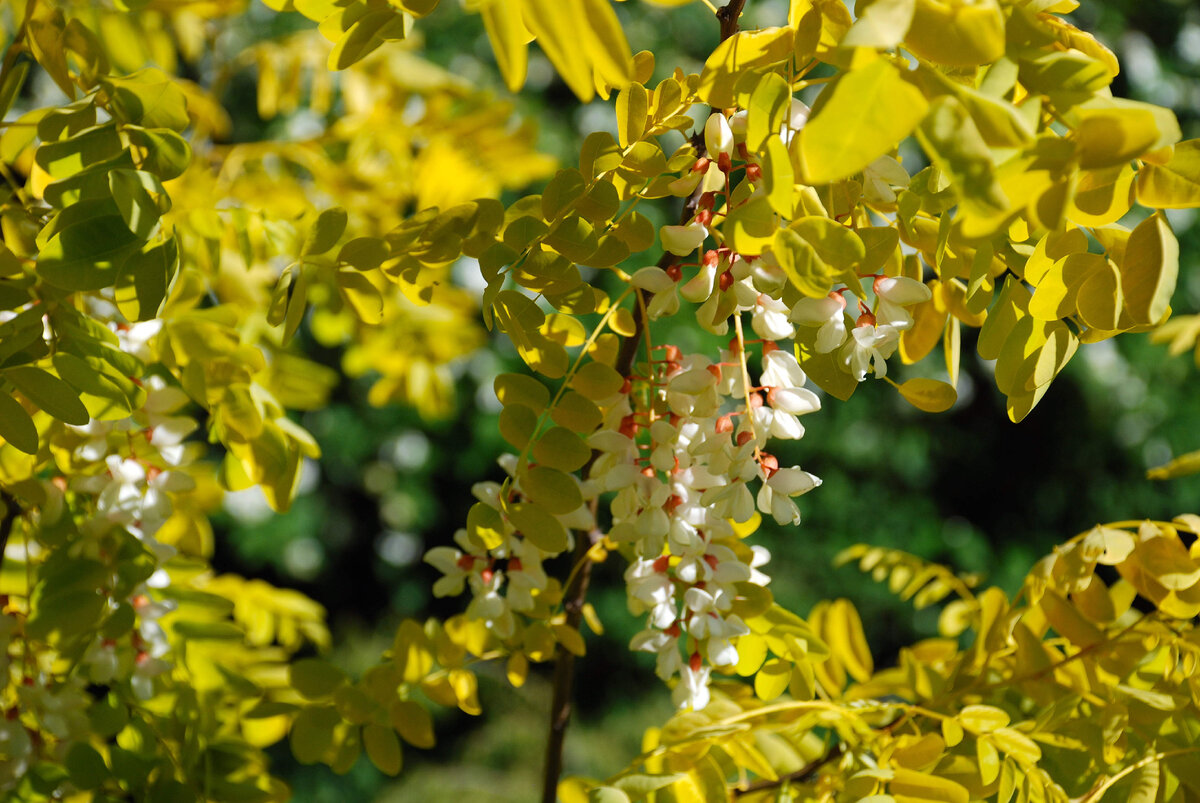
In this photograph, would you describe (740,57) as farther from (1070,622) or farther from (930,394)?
(1070,622)

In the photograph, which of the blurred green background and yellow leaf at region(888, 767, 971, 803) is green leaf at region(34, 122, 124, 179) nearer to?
yellow leaf at region(888, 767, 971, 803)

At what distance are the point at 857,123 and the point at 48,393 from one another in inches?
13.3

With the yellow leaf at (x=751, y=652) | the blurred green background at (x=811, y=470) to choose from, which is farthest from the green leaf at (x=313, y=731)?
the blurred green background at (x=811, y=470)

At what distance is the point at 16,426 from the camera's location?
374mm

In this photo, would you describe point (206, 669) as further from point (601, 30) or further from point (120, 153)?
point (601, 30)

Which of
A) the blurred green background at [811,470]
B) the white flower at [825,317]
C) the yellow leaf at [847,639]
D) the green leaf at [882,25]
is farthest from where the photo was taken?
the blurred green background at [811,470]

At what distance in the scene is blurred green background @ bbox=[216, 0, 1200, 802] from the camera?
2207mm

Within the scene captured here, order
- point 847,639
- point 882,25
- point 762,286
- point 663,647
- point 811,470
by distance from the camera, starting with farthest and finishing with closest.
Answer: point 811,470 < point 847,639 < point 663,647 < point 762,286 < point 882,25

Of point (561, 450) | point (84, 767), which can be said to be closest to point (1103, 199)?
point (561, 450)

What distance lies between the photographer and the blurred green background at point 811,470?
2.21 meters

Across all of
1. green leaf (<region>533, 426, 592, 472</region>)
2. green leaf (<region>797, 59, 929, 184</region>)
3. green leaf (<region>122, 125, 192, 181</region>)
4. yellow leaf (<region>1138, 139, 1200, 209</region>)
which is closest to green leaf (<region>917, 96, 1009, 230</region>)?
green leaf (<region>797, 59, 929, 184</region>)

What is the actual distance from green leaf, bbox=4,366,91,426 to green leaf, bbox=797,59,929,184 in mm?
314

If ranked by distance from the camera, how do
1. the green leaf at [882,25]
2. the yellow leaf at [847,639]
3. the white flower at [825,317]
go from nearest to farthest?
the green leaf at [882,25], the white flower at [825,317], the yellow leaf at [847,639]

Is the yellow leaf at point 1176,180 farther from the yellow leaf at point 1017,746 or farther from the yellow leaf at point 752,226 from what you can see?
the yellow leaf at point 1017,746
